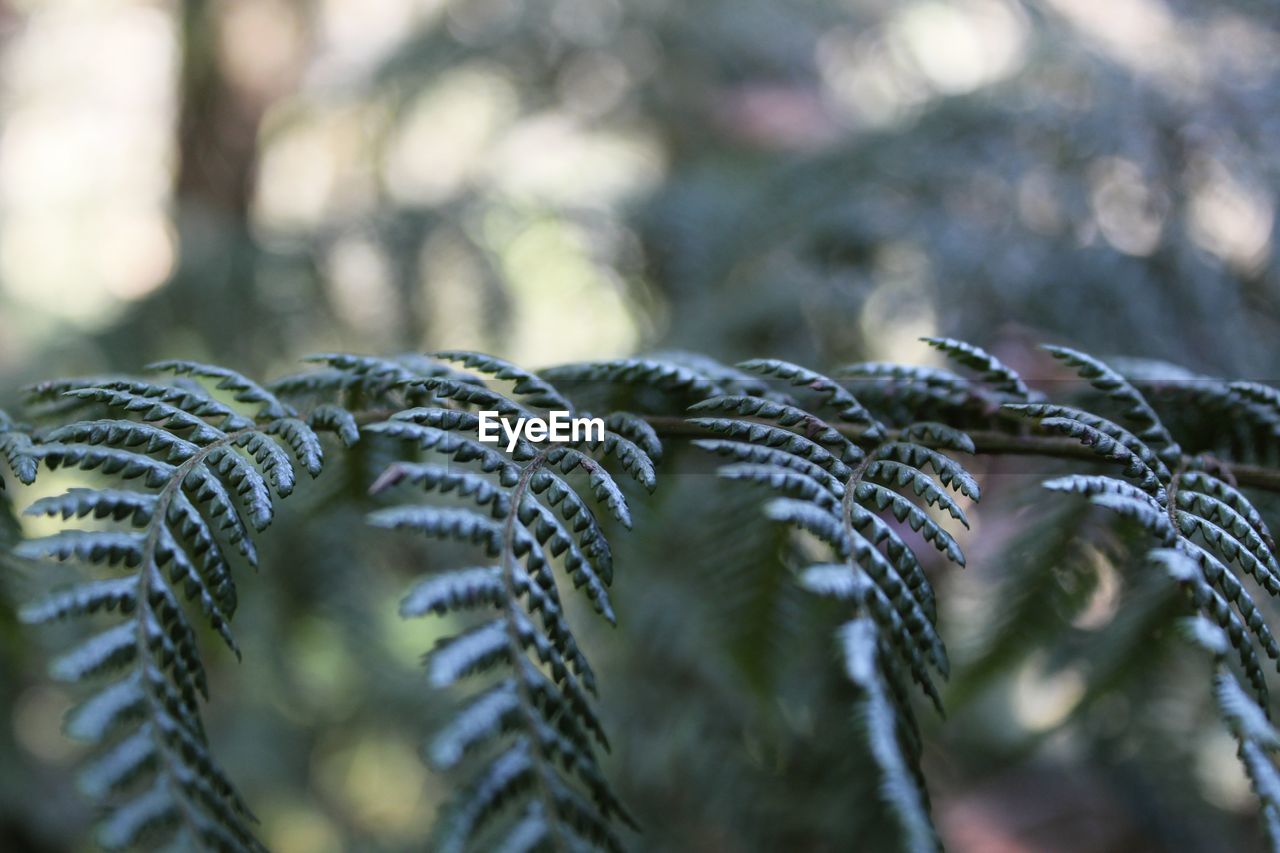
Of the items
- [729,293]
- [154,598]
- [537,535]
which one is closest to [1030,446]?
[537,535]

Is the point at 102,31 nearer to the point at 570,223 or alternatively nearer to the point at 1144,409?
the point at 570,223

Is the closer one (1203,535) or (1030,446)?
(1203,535)

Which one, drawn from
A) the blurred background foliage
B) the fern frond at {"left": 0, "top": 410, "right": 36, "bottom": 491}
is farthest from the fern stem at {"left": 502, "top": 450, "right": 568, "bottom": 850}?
the blurred background foliage

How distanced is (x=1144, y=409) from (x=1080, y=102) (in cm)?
103

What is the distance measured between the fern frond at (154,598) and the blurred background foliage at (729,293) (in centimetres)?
25

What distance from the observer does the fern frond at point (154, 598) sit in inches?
15.6

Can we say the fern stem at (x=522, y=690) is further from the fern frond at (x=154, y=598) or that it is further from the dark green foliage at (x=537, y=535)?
the fern frond at (x=154, y=598)

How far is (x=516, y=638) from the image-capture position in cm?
43

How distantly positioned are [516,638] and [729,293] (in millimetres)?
1059

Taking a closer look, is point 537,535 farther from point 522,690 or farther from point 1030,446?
point 1030,446

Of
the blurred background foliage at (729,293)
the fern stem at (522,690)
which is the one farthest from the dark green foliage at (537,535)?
the blurred background foliage at (729,293)

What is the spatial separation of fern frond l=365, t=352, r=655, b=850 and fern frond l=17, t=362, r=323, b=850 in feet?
0.28

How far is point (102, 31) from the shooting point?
10.7 feet

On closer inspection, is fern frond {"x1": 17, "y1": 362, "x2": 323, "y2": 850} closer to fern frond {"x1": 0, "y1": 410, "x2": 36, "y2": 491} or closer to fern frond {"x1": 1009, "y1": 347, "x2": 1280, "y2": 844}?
fern frond {"x1": 0, "y1": 410, "x2": 36, "y2": 491}
